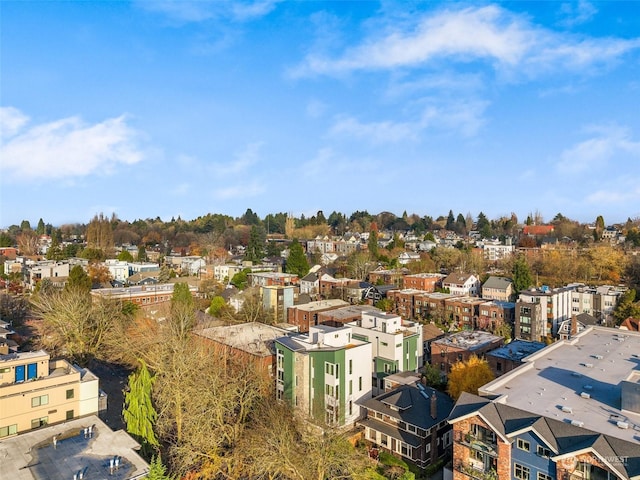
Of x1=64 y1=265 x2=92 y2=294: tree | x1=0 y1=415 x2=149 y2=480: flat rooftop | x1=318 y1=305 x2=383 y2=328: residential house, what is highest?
x1=64 y1=265 x2=92 y2=294: tree

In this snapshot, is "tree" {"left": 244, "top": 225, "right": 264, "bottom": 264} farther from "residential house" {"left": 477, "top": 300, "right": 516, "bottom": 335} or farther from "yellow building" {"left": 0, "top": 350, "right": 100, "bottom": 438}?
"yellow building" {"left": 0, "top": 350, "right": 100, "bottom": 438}

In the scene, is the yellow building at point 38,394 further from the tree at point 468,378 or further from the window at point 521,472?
the window at point 521,472

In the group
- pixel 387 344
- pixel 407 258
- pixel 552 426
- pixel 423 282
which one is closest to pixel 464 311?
pixel 423 282

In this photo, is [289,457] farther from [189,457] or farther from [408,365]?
[408,365]

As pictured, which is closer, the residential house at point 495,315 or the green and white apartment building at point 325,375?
the green and white apartment building at point 325,375

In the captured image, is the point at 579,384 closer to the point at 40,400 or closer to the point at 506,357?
the point at 506,357

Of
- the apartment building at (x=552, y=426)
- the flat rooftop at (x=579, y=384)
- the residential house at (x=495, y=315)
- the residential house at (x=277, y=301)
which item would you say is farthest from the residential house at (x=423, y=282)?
the apartment building at (x=552, y=426)

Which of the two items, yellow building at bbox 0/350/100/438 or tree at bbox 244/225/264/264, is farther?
tree at bbox 244/225/264/264

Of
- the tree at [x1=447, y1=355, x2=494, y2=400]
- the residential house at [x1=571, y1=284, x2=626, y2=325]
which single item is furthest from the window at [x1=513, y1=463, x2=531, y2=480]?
the residential house at [x1=571, y1=284, x2=626, y2=325]
